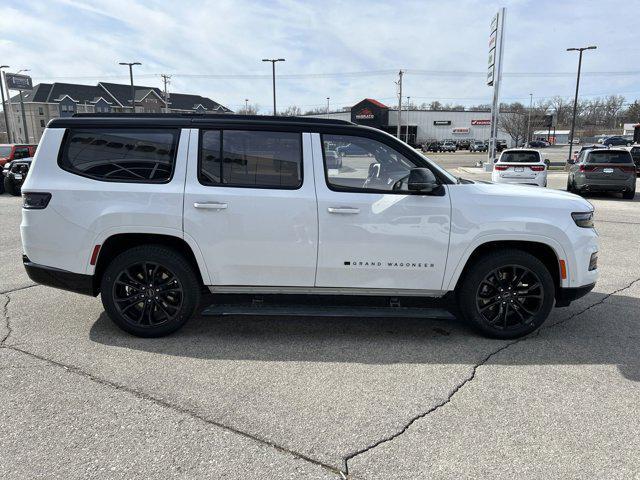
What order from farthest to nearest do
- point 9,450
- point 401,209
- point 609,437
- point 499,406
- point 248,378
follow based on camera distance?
point 401,209
point 248,378
point 499,406
point 609,437
point 9,450

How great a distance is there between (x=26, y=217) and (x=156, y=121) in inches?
56.6

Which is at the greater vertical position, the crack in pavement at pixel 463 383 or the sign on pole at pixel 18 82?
the sign on pole at pixel 18 82

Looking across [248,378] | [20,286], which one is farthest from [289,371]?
[20,286]

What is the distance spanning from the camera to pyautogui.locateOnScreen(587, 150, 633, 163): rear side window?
15.0m

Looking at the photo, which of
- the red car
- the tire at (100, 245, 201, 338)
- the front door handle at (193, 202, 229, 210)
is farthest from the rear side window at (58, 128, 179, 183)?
the red car

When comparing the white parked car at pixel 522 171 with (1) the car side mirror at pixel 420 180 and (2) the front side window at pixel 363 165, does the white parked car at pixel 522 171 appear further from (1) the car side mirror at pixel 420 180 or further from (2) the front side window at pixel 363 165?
(1) the car side mirror at pixel 420 180

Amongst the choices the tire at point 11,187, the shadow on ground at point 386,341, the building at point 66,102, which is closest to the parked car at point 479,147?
the building at point 66,102

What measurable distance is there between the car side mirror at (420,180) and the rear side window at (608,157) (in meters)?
13.8

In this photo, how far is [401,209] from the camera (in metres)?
4.04

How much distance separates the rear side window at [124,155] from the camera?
413 centimetres

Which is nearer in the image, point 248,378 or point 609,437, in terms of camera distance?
point 609,437

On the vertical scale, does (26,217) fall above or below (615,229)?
above

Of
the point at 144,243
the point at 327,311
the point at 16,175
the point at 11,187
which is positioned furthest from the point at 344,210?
the point at 11,187

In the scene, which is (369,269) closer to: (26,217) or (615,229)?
(26,217)
